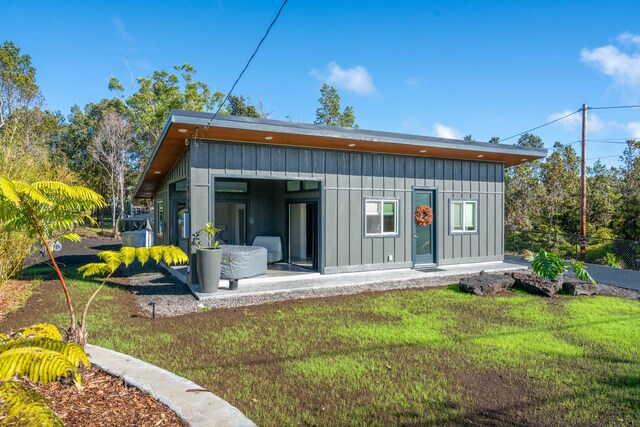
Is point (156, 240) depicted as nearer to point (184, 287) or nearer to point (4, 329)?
point (184, 287)

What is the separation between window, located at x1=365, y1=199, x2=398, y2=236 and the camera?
9.94 meters

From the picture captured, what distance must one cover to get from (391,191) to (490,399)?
23.8 feet

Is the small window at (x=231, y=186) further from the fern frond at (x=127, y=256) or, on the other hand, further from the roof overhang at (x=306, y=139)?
the fern frond at (x=127, y=256)

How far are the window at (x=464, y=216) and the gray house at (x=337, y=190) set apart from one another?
1.2 inches

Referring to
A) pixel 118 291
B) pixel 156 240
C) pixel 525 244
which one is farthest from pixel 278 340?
pixel 525 244

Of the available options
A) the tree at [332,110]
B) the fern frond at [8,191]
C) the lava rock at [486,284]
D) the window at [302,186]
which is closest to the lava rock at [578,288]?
the lava rock at [486,284]

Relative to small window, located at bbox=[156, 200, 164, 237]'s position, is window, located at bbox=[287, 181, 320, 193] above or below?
above

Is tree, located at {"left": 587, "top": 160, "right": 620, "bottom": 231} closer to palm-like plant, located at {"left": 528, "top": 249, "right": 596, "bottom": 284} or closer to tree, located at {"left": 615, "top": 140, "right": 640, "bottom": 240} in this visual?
tree, located at {"left": 615, "top": 140, "right": 640, "bottom": 240}

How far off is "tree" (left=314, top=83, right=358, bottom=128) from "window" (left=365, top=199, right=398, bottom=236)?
72.8ft

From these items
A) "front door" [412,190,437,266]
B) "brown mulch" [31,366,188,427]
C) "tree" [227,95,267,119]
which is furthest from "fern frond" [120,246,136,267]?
"tree" [227,95,267,119]

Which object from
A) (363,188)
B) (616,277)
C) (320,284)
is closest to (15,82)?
(363,188)

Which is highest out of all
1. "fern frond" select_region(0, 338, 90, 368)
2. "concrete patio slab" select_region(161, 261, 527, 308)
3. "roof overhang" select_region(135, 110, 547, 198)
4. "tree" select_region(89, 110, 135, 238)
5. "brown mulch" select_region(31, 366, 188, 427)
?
"tree" select_region(89, 110, 135, 238)

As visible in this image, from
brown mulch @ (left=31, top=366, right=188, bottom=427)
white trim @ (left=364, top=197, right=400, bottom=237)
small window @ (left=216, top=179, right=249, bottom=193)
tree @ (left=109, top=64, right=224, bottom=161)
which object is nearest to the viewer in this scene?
brown mulch @ (left=31, top=366, right=188, bottom=427)

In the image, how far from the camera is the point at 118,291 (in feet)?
26.1
